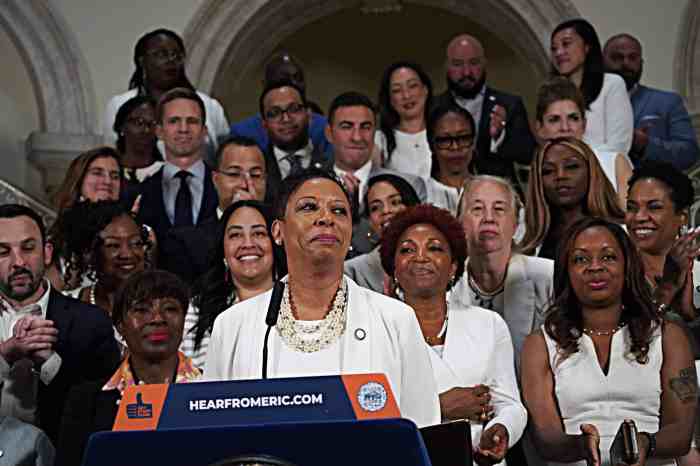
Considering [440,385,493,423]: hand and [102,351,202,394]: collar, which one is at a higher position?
[102,351,202,394]: collar

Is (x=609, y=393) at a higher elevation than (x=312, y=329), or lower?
lower

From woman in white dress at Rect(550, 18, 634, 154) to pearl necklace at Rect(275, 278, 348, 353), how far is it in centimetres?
379

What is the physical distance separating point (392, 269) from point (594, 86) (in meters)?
2.92

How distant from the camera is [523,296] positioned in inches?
225

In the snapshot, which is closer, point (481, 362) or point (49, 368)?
point (481, 362)

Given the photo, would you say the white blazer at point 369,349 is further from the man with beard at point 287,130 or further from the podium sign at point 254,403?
Result: the man with beard at point 287,130

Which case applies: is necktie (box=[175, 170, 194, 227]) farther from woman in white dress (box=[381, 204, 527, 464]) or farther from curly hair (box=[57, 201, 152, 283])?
woman in white dress (box=[381, 204, 527, 464])

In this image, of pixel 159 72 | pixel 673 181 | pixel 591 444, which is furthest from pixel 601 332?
pixel 159 72

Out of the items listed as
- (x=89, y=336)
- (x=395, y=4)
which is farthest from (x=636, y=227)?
(x=395, y=4)

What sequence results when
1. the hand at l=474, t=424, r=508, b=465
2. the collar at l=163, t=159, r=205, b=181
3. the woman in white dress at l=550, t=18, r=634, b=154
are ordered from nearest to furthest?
the hand at l=474, t=424, r=508, b=465 < the collar at l=163, t=159, r=205, b=181 < the woman in white dress at l=550, t=18, r=634, b=154

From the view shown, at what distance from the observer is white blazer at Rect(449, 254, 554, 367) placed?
568 cm

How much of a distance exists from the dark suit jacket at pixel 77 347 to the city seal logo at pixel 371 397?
2.73 m

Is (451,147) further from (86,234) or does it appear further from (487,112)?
(86,234)

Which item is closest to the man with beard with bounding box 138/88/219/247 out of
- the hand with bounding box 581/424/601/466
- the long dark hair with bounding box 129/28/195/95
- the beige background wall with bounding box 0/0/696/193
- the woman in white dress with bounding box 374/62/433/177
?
the long dark hair with bounding box 129/28/195/95
